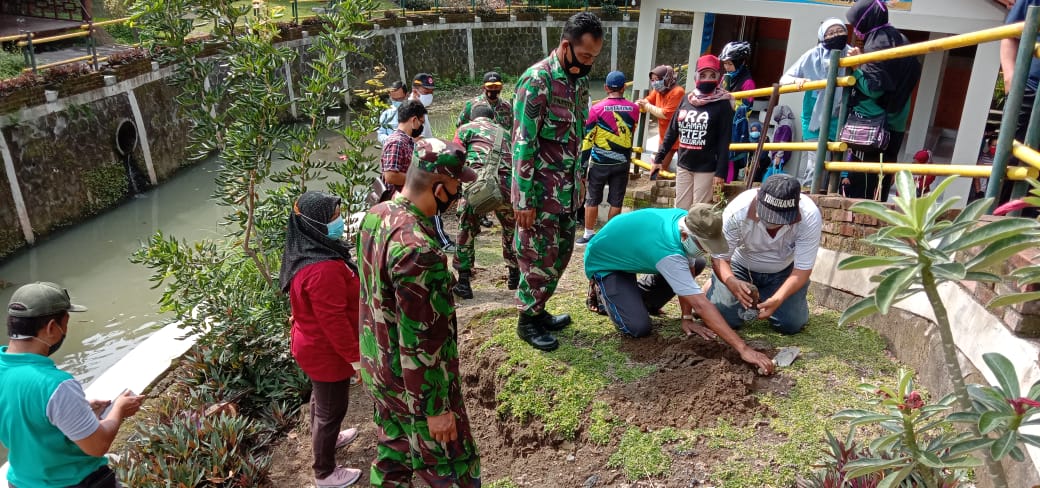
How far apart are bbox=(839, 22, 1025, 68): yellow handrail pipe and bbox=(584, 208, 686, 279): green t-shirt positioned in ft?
5.50

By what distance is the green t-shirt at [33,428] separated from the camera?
2.55 meters

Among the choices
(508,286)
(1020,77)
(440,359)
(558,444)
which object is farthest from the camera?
(508,286)

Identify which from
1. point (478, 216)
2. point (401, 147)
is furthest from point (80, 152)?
point (478, 216)

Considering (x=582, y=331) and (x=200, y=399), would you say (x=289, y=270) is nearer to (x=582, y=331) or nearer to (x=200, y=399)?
(x=200, y=399)

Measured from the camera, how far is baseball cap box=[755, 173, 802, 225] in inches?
144

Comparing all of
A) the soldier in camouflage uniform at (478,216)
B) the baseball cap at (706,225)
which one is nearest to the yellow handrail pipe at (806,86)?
the baseball cap at (706,225)

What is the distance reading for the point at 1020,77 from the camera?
10.9 feet

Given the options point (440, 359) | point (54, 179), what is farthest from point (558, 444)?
point (54, 179)

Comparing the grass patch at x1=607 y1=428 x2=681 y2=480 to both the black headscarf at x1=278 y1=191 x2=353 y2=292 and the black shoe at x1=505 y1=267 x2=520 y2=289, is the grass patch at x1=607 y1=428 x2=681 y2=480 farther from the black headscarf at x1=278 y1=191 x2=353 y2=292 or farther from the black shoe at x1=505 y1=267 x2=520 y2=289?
the black shoe at x1=505 y1=267 x2=520 y2=289

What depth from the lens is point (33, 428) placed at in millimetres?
2592

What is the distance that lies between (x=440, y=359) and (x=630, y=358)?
5.77ft

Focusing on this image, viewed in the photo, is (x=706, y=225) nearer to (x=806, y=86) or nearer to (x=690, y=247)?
(x=690, y=247)

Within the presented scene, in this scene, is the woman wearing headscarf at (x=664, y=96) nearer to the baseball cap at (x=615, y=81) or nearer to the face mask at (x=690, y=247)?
the baseball cap at (x=615, y=81)

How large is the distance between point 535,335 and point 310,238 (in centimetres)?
156
